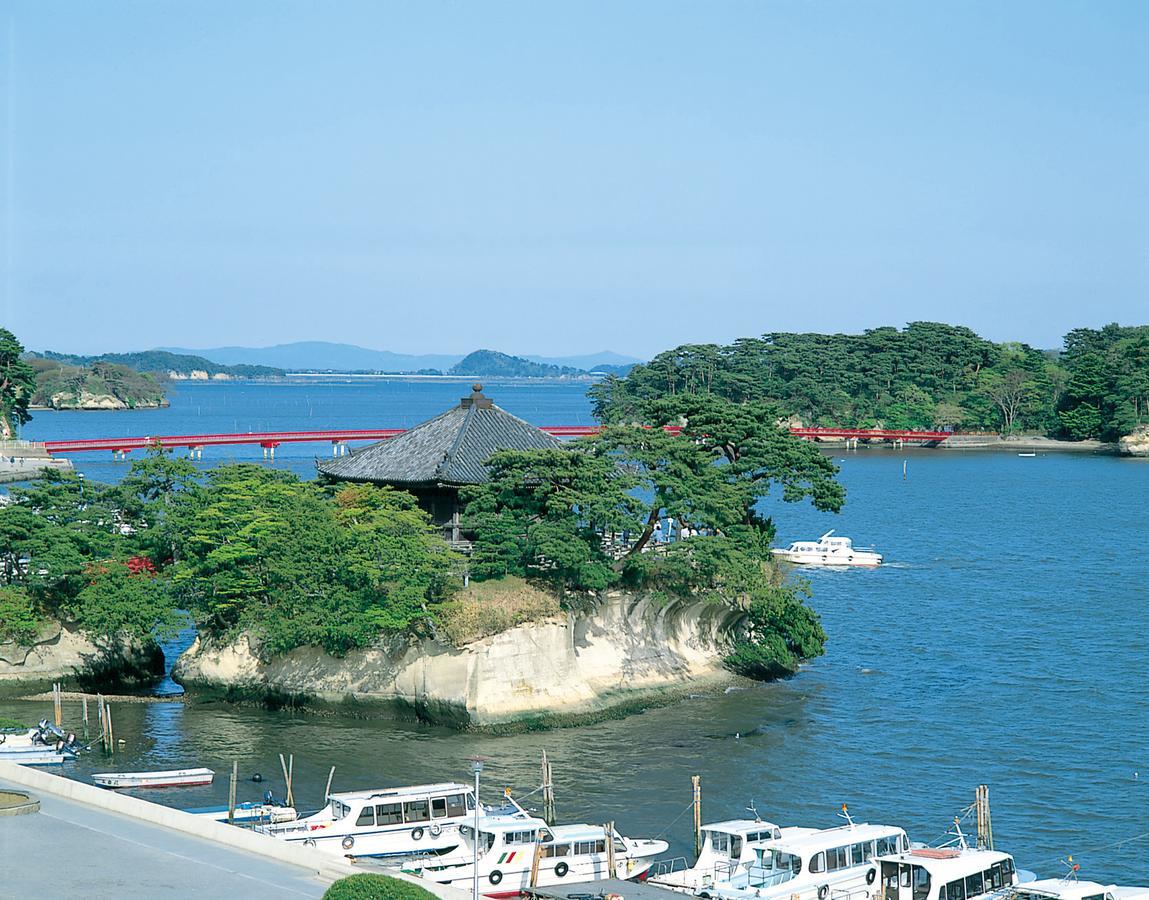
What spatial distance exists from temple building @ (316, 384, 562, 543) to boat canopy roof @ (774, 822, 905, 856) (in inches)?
798

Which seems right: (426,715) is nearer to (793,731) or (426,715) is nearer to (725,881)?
(793,731)

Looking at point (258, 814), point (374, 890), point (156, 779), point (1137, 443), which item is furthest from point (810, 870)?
point (1137, 443)

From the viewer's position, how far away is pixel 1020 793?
40.6m

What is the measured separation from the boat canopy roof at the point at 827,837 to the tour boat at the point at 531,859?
11.2 feet

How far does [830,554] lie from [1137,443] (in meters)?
84.3

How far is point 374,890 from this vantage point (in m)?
22.3

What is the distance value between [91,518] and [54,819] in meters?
23.5

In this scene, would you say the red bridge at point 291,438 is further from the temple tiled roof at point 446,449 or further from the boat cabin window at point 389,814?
the boat cabin window at point 389,814

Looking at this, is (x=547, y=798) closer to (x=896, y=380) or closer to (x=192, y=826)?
(x=192, y=826)

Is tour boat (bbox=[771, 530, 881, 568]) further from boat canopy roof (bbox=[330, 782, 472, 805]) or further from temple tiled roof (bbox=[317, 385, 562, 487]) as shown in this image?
boat canopy roof (bbox=[330, 782, 472, 805])

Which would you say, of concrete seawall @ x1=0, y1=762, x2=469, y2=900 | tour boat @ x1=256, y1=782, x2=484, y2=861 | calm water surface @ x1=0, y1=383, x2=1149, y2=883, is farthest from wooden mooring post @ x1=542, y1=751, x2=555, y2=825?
concrete seawall @ x1=0, y1=762, x2=469, y2=900

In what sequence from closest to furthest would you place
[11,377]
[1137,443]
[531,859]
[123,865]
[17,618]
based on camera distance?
[123,865] → [531,859] → [17,618] → [11,377] → [1137,443]

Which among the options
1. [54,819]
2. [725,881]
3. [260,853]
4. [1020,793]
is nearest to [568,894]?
[725,881]

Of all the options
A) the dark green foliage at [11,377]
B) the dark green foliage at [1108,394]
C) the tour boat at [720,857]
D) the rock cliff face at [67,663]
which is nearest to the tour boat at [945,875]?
the tour boat at [720,857]
